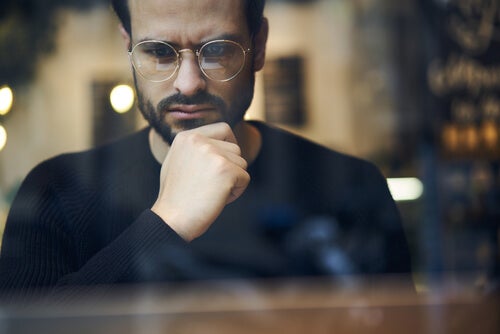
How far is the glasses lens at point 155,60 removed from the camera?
4.50 ft

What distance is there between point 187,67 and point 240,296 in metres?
0.48

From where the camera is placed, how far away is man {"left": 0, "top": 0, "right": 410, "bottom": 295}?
137cm

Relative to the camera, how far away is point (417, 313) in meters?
1.28

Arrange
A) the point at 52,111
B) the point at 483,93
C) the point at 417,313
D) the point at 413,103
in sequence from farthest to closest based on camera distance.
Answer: the point at 483,93, the point at 413,103, the point at 52,111, the point at 417,313

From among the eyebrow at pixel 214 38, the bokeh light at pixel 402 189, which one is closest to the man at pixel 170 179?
the eyebrow at pixel 214 38

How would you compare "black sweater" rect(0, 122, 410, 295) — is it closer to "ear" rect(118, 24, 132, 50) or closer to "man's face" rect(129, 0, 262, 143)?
"man's face" rect(129, 0, 262, 143)

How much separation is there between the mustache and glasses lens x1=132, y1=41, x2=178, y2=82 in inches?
1.7

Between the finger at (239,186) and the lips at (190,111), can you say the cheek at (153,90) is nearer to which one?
the lips at (190,111)

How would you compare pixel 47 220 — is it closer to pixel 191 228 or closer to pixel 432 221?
pixel 191 228

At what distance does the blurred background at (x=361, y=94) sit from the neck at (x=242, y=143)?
36mm

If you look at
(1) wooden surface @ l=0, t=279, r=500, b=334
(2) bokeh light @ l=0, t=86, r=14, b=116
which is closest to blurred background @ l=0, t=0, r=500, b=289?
(2) bokeh light @ l=0, t=86, r=14, b=116

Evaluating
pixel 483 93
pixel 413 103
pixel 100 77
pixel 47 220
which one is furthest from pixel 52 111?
pixel 483 93

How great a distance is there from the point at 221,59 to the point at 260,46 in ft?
0.39

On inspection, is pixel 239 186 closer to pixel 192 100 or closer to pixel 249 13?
pixel 192 100
